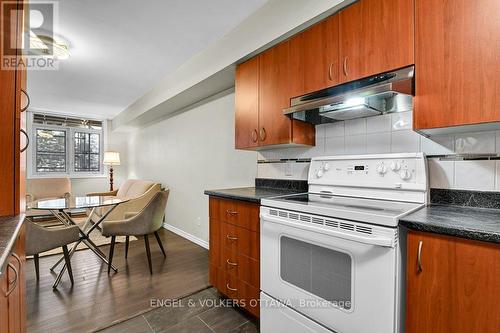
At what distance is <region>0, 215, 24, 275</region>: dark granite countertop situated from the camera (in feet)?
2.20

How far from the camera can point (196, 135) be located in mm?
3689

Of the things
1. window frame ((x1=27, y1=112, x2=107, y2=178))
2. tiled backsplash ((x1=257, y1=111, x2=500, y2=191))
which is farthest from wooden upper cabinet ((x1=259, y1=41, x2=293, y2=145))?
window frame ((x1=27, y1=112, x2=107, y2=178))

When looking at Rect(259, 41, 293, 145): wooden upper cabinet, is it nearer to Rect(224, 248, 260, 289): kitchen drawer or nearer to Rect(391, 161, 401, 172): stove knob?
Rect(391, 161, 401, 172): stove knob

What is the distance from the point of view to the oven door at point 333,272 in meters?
1.04

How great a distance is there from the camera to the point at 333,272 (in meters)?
1.25

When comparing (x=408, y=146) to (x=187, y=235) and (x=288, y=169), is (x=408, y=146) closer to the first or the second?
(x=288, y=169)

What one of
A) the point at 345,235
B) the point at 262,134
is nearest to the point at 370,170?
the point at 345,235

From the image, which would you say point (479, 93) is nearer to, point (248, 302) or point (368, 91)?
point (368, 91)

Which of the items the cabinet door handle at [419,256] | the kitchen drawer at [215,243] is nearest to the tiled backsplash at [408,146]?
the cabinet door handle at [419,256]

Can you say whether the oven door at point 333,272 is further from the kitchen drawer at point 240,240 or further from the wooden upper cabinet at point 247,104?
the wooden upper cabinet at point 247,104

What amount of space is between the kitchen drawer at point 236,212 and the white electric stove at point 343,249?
0.15 meters

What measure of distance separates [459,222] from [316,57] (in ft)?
4.14

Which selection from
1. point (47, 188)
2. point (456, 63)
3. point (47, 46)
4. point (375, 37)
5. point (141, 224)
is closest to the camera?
point (456, 63)

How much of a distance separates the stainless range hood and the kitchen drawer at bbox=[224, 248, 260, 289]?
1.15 meters
